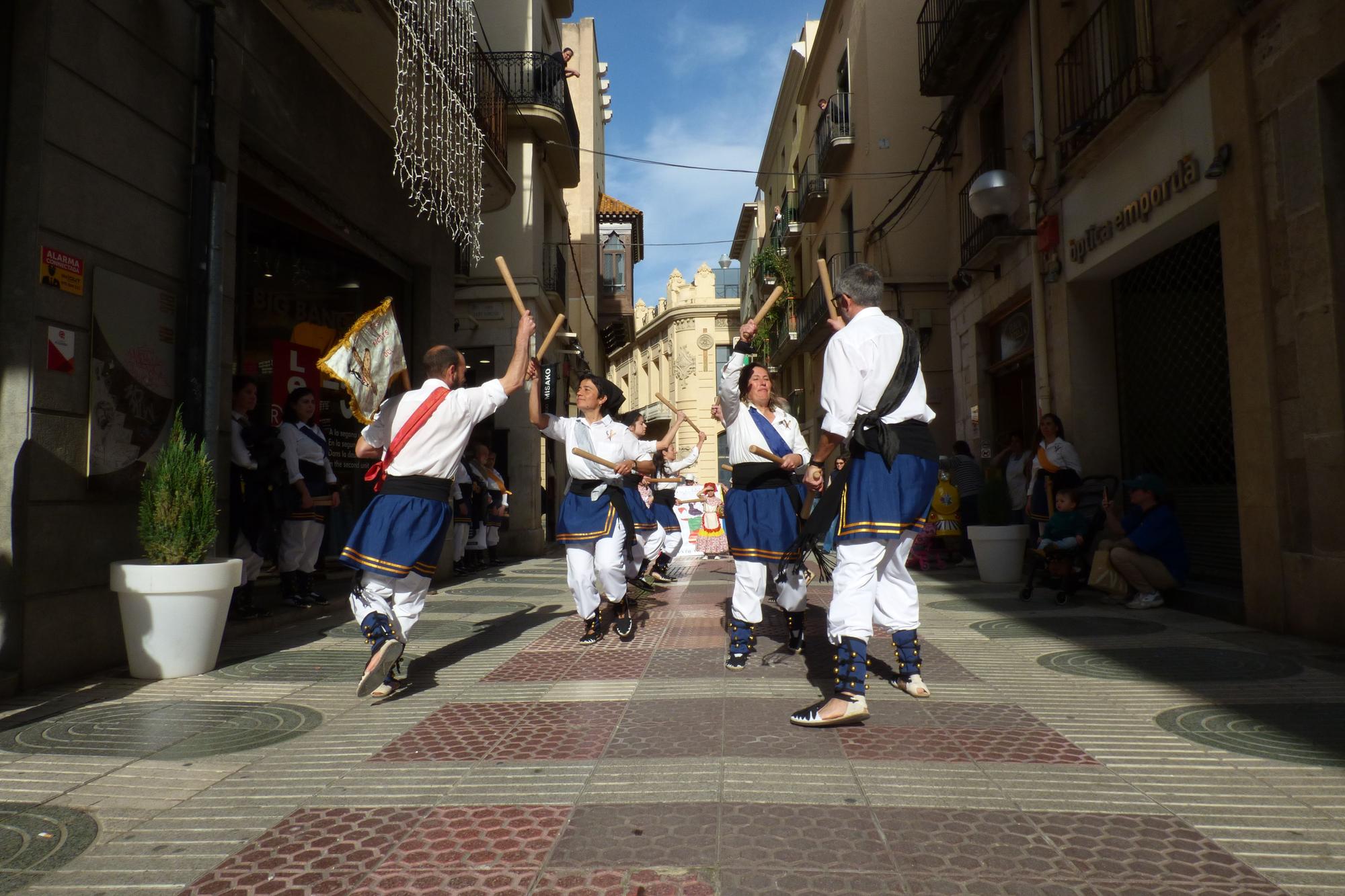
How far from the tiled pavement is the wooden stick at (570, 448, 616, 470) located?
1289 mm

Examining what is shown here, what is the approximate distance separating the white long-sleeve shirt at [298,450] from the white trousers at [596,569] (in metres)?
2.76

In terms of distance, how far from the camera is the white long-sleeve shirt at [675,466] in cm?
985

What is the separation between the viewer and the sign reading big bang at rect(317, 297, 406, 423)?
494cm

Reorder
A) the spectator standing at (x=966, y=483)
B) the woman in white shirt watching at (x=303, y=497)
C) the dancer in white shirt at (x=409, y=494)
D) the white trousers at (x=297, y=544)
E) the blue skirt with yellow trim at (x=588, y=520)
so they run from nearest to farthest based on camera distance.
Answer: the dancer in white shirt at (x=409, y=494), the blue skirt with yellow trim at (x=588, y=520), the woman in white shirt watching at (x=303, y=497), the white trousers at (x=297, y=544), the spectator standing at (x=966, y=483)

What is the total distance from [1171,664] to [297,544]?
6439 mm

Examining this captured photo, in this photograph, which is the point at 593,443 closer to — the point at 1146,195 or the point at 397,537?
the point at 397,537

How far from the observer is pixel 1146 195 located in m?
8.13

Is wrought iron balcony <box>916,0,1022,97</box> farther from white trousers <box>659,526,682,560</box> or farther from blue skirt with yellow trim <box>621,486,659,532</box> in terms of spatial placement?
blue skirt with yellow trim <box>621,486,659,532</box>

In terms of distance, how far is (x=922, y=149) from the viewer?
1858 centimetres

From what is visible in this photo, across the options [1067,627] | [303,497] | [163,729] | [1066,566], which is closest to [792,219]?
[1066,566]

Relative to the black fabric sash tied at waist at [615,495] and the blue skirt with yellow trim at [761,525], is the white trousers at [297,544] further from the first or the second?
the blue skirt with yellow trim at [761,525]

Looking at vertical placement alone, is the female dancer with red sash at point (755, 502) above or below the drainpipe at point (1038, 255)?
below

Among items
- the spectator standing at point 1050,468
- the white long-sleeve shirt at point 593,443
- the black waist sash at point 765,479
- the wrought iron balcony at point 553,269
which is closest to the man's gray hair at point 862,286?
the black waist sash at point 765,479

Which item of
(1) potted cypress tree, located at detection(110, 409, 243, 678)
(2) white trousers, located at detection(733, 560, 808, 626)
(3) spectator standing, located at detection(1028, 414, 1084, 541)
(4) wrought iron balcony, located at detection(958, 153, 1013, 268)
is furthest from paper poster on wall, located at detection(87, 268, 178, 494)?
(4) wrought iron balcony, located at detection(958, 153, 1013, 268)
